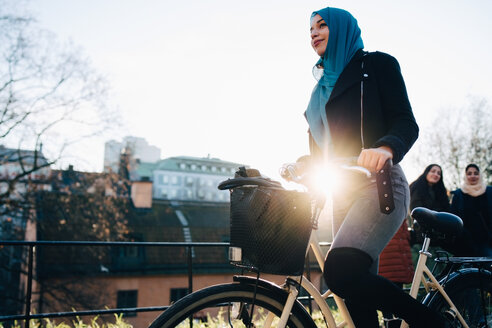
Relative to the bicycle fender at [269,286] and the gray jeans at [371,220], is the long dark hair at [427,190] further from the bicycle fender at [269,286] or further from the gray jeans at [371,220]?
the bicycle fender at [269,286]

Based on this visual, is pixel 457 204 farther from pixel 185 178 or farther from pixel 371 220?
pixel 185 178

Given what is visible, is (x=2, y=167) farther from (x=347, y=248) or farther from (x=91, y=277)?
(x=347, y=248)

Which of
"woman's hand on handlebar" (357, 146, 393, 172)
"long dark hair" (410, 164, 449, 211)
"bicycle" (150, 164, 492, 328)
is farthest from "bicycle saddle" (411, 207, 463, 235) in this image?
"long dark hair" (410, 164, 449, 211)

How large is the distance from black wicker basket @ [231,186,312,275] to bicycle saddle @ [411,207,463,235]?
967 millimetres

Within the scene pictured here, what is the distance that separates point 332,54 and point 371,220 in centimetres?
88

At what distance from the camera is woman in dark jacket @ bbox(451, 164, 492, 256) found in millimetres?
5078

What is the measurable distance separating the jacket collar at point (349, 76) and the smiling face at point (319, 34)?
184 mm

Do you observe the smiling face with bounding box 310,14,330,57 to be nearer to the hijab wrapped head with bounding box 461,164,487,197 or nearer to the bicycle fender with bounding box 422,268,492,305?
the bicycle fender with bounding box 422,268,492,305

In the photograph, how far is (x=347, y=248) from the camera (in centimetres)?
175

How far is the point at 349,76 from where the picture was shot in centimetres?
203

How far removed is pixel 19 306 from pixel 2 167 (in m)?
6.27

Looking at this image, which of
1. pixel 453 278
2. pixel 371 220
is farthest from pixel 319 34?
pixel 453 278

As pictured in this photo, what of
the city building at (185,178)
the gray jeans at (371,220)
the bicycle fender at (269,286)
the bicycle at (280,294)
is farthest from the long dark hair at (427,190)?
the city building at (185,178)

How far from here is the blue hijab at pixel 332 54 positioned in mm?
2115
